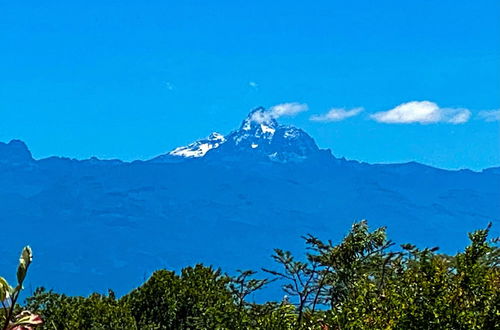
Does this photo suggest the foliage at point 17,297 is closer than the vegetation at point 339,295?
Yes

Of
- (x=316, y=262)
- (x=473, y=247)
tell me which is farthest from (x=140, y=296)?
(x=473, y=247)

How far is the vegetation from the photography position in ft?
33.2

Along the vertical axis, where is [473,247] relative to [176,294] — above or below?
below

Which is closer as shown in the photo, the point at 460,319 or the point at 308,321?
the point at 460,319

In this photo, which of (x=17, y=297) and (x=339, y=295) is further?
(x=339, y=295)

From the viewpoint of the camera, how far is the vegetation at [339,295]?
33.2 feet

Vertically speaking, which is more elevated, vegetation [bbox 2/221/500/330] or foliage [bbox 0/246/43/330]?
vegetation [bbox 2/221/500/330]

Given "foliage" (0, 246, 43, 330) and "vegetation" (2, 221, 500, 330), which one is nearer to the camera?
"foliage" (0, 246, 43, 330)

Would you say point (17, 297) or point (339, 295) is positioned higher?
point (339, 295)

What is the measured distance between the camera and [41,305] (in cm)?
2848

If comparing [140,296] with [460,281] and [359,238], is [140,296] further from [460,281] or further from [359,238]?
[460,281]

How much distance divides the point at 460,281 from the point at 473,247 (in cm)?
126

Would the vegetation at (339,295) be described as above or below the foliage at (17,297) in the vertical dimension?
above

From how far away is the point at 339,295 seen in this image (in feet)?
52.0
